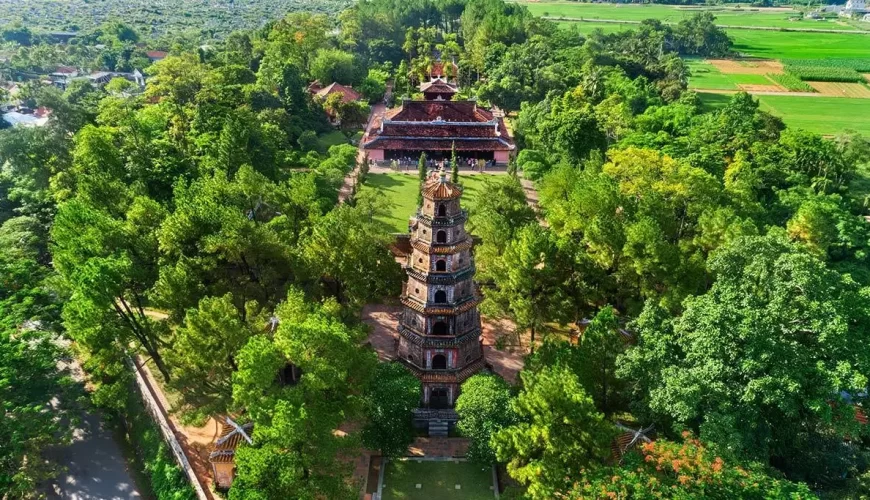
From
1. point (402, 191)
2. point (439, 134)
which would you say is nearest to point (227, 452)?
point (402, 191)

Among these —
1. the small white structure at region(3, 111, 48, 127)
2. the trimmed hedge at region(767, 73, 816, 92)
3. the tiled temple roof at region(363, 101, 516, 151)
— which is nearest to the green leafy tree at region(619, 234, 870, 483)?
the tiled temple roof at region(363, 101, 516, 151)

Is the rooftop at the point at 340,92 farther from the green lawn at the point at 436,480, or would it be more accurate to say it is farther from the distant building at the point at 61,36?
the distant building at the point at 61,36

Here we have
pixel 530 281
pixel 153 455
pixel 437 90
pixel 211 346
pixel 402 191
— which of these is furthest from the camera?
pixel 437 90

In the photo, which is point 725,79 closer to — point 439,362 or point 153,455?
point 439,362

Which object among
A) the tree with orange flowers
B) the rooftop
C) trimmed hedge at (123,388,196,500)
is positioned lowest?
trimmed hedge at (123,388,196,500)

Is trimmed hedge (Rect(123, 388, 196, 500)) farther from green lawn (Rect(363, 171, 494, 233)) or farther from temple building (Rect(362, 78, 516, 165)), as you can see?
temple building (Rect(362, 78, 516, 165))

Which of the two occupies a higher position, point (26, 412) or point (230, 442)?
point (26, 412)
